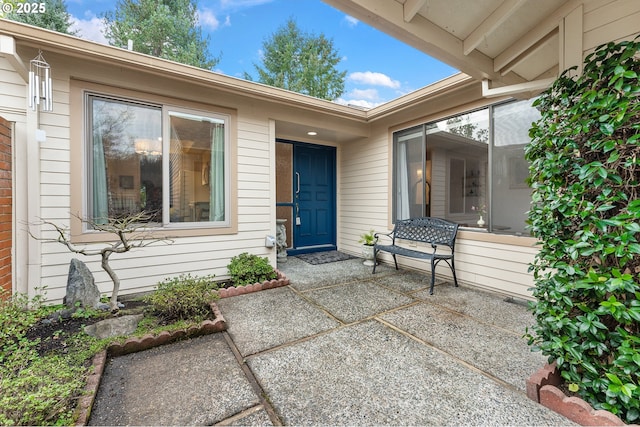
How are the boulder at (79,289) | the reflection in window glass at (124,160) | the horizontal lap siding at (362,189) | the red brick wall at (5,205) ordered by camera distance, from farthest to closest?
the horizontal lap siding at (362,189) < the reflection in window glass at (124,160) < the boulder at (79,289) < the red brick wall at (5,205)

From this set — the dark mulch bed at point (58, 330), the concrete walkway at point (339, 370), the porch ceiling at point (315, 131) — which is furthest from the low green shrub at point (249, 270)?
the porch ceiling at point (315, 131)

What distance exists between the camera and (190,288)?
8.50 ft

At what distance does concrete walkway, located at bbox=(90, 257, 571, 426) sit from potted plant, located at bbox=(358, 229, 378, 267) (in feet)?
5.97

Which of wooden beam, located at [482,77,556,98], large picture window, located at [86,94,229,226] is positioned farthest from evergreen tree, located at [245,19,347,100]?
wooden beam, located at [482,77,556,98]

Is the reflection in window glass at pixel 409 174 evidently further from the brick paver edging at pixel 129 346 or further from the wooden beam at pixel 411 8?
the brick paver edging at pixel 129 346

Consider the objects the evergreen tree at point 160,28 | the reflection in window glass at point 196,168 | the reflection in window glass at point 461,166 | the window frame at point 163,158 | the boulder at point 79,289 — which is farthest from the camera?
the evergreen tree at point 160,28

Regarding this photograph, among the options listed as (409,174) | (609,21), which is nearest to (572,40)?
(609,21)

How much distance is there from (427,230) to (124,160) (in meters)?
4.15

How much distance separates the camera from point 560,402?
1.41 meters

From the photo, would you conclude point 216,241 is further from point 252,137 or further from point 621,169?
point 621,169

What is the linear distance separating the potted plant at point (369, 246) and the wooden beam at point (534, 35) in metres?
3.02

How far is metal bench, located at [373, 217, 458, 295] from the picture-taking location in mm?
3543

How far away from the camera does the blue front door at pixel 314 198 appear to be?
5371 millimetres

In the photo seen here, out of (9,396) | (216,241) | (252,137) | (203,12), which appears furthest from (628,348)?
(203,12)
